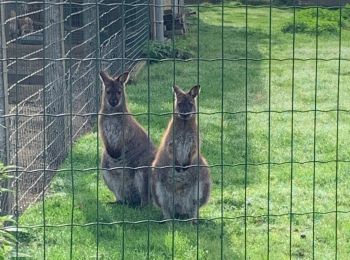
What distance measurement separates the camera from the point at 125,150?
30.3 feet

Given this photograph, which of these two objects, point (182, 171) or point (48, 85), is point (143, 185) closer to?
point (182, 171)

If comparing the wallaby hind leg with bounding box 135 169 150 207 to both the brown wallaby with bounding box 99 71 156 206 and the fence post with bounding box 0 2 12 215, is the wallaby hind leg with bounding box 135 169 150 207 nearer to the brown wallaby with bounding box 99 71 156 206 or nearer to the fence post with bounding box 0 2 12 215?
the brown wallaby with bounding box 99 71 156 206

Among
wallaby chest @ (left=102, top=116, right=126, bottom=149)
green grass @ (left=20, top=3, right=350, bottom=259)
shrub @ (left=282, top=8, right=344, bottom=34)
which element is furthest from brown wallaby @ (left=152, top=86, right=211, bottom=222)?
shrub @ (left=282, top=8, right=344, bottom=34)

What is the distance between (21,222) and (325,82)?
28.3 feet

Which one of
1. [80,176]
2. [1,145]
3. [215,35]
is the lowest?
[215,35]

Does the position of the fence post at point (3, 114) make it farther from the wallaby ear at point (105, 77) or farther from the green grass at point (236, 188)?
the wallaby ear at point (105, 77)

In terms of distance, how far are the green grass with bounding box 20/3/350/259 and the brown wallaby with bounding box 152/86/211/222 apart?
17cm

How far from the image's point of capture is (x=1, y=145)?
7504 millimetres

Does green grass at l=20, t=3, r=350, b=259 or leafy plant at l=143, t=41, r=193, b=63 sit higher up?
green grass at l=20, t=3, r=350, b=259

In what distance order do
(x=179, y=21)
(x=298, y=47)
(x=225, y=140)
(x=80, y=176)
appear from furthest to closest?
(x=179, y=21) → (x=298, y=47) → (x=225, y=140) → (x=80, y=176)

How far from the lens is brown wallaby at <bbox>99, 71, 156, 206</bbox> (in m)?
9.12

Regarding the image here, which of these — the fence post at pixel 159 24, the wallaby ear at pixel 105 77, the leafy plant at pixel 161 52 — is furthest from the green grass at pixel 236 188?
the fence post at pixel 159 24

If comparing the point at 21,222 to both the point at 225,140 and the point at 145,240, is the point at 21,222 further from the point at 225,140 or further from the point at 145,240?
the point at 225,140

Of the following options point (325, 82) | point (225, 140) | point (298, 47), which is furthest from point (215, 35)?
point (225, 140)
